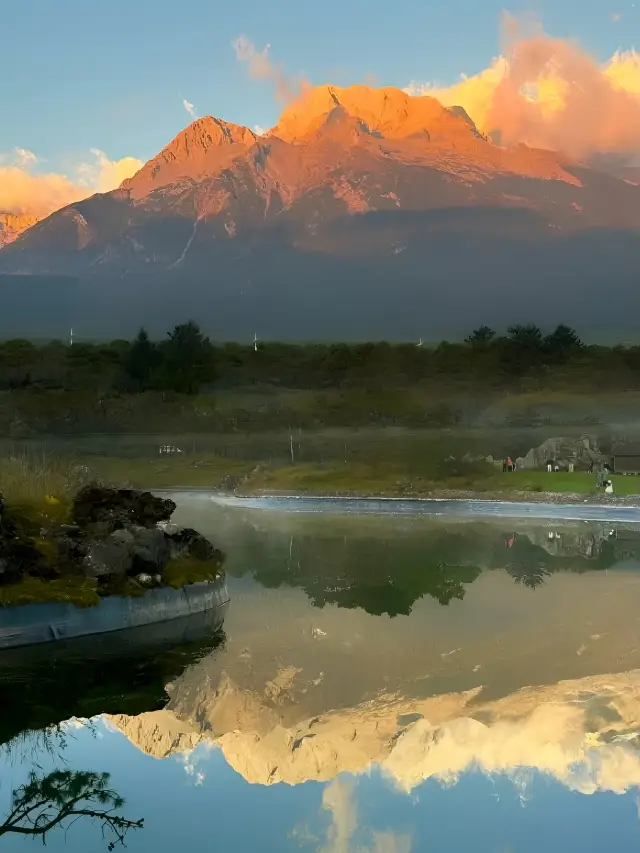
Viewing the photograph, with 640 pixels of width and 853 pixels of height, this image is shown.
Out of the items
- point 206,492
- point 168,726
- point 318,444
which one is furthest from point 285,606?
point 318,444

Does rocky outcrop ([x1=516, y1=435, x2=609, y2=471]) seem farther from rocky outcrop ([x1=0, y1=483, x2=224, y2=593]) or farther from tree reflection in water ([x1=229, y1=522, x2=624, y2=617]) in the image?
rocky outcrop ([x1=0, y1=483, x2=224, y2=593])

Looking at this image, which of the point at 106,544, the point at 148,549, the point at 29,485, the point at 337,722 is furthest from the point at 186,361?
the point at 337,722

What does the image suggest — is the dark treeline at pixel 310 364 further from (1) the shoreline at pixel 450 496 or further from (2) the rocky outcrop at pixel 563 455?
(2) the rocky outcrop at pixel 563 455

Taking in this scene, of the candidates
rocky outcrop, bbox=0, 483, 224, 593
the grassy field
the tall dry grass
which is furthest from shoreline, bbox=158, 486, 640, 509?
rocky outcrop, bbox=0, 483, 224, 593

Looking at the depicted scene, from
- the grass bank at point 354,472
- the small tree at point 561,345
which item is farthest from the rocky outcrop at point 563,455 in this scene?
the small tree at point 561,345

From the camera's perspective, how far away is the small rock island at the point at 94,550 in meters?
20.1

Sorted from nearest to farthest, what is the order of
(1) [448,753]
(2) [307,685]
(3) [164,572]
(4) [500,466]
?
(1) [448,753] < (2) [307,685] < (3) [164,572] < (4) [500,466]

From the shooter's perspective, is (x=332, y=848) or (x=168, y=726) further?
(x=168, y=726)

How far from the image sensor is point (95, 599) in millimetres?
20141

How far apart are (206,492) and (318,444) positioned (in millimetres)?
17713

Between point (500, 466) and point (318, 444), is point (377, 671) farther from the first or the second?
point (318, 444)

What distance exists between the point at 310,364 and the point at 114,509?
108129mm

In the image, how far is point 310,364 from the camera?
132 meters

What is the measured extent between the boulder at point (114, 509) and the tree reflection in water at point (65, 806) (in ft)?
35.3
